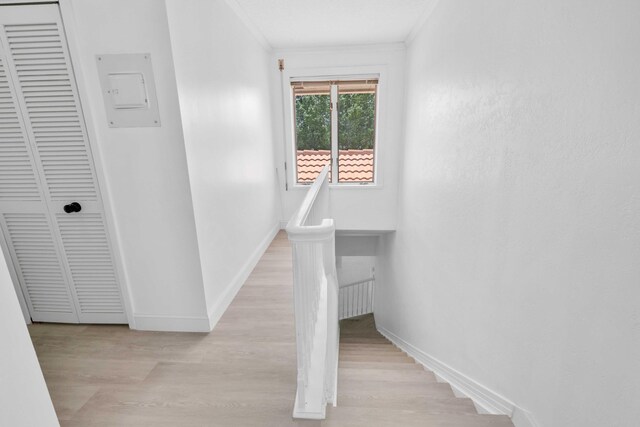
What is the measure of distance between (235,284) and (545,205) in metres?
2.25

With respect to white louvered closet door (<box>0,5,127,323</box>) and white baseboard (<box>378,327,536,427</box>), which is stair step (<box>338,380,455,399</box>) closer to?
white baseboard (<box>378,327,536,427</box>)

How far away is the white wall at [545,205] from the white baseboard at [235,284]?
167 centimetres

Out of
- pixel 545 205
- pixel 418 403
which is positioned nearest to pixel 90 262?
pixel 418 403

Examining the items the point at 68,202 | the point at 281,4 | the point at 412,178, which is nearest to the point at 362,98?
the point at 412,178

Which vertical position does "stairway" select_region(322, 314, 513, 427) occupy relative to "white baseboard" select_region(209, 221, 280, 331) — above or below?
below

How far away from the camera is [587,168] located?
0.99 meters

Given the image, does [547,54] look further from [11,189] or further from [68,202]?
[11,189]

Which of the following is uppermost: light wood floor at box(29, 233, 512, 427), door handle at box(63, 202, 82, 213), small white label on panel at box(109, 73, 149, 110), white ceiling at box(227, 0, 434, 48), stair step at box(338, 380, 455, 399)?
white ceiling at box(227, 0, 434, 48)

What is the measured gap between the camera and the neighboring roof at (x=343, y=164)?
15.0 feet

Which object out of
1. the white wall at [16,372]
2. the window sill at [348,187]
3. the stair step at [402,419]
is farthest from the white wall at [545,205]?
the window sill at [348,187]

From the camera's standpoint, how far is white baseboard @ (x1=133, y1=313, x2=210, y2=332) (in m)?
2.15

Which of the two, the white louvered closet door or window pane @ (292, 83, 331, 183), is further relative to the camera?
window pane @ (292, 83, 331, 183)

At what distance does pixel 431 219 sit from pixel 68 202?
8.86 ft

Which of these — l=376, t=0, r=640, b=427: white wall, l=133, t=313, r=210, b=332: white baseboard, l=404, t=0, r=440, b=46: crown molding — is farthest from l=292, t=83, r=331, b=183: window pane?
l=133, t=313, r=210, b=332: white baseboard
